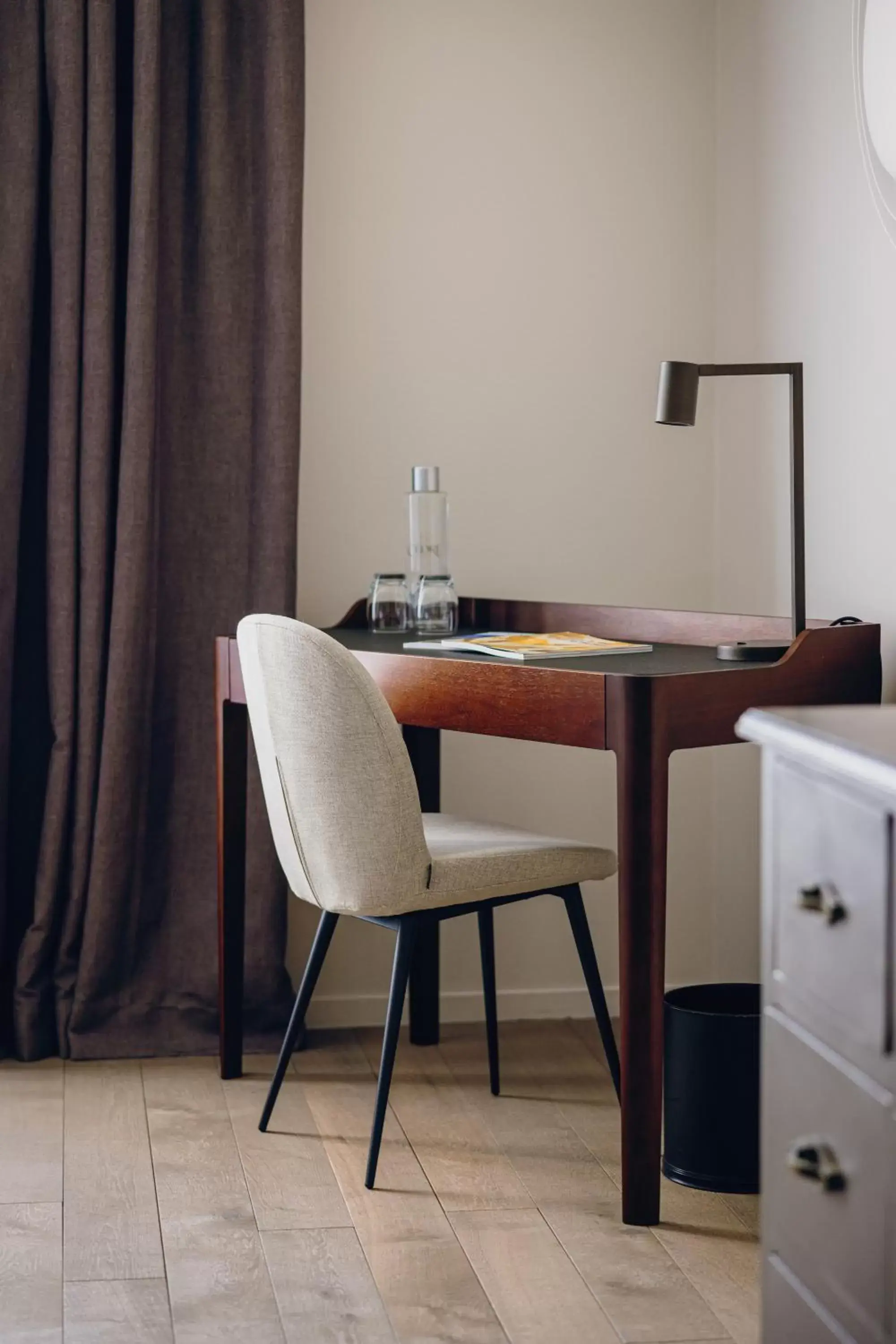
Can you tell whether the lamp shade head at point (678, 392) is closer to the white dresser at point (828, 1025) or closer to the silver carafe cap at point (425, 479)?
the silver carafe cap at point (425, 479)

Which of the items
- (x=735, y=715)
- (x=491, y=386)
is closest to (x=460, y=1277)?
(x=735, y=715)

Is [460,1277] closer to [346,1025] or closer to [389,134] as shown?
[346,1025]

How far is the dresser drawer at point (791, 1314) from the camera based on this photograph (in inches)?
49.0

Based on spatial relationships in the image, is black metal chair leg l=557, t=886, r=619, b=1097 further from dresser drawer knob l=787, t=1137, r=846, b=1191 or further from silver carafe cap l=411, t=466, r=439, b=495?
dresser drawer knob l=787, t=1137, r=846, b=1191

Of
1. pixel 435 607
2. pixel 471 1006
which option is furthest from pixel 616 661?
pixel 471 1006

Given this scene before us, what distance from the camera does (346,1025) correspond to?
312 cm

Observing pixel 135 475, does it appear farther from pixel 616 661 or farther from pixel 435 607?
pixel 616 661

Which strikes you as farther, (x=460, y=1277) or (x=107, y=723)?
(x=107, y=723)

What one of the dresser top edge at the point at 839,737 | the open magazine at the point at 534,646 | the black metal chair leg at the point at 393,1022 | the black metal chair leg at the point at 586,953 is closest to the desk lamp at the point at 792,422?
the open magazine at the point at 534,646

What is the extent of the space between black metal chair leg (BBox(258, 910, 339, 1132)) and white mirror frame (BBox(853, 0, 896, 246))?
4.63 ft

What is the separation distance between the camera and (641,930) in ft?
6.80

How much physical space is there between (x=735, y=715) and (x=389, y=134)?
1.55m

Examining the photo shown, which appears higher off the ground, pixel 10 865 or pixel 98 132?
pixel 98 132

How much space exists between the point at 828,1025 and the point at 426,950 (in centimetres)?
185
